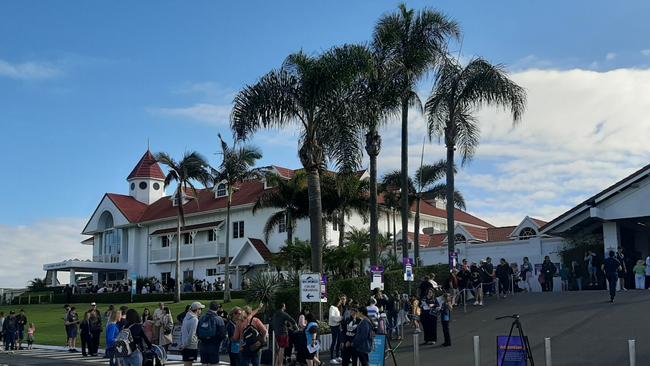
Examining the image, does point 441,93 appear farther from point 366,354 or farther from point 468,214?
point 468,214

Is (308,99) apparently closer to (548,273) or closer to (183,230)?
(548,273)

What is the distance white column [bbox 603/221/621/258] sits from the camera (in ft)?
107

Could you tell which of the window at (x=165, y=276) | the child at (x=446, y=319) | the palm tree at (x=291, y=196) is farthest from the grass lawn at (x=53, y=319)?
the child at (x=446, y=319)

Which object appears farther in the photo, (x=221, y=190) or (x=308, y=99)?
(x=221, y=190)

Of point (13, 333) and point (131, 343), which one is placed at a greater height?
point (131, 343)

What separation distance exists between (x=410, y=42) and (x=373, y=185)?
6.55 m

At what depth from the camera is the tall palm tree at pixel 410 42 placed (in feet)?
97.8

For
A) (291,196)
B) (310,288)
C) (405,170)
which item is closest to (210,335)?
(310,288)

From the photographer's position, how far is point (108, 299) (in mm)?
53969

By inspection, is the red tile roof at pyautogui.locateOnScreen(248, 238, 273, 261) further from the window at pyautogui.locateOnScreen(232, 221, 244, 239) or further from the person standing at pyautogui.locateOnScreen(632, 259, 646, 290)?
the person standing at pyautogui.locateOnScreen(632, 259, 646, 290)

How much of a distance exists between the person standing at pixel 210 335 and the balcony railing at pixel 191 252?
43587 millimetres

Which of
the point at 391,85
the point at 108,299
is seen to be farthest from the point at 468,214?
the point at 391,85

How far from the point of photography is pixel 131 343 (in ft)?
41.7

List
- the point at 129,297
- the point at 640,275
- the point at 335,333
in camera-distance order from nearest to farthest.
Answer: the point at 335,333 < the point at 640,275 < the point at 129,297
